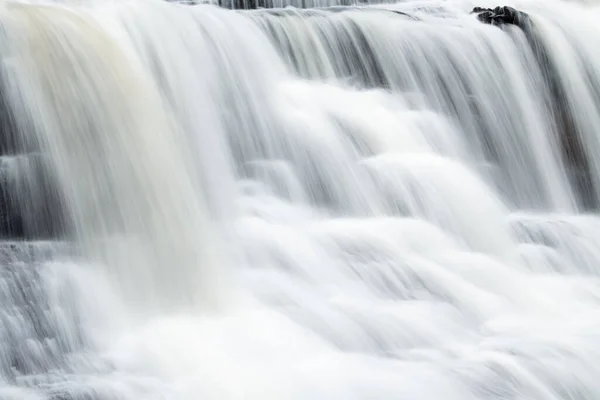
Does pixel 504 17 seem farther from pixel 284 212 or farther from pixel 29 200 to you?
pixel 29 200

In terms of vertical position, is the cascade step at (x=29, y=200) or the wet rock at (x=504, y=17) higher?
the wet rock at (x=504, y=17)

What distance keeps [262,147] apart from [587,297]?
2705 millimetres

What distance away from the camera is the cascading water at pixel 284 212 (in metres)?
5.40

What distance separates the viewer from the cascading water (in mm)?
5398

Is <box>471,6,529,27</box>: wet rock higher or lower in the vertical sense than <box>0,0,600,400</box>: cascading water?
higher

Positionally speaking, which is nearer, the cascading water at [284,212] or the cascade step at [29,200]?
the cascading water at [284,212]

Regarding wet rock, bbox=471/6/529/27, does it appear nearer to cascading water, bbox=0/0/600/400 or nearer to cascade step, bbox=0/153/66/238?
cascading water, bbox=0/0/600/400

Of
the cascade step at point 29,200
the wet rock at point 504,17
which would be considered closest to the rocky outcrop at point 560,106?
the wet rock at point 504,17

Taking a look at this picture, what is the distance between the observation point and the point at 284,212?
23.2ft

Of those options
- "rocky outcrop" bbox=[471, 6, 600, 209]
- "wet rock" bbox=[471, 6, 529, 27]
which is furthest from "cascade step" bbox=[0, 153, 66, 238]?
"wet rock" bbox=[471, 6, 529, 27]

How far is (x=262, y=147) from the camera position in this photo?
24.8ft

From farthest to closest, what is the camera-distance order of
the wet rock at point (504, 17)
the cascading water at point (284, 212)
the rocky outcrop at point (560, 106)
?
1. the wet rock at point (504, 17)
2. the rocky outcrop at point (560, 106)
3. the cascading water at point (284, 212)

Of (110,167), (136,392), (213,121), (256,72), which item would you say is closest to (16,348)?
(136,392)

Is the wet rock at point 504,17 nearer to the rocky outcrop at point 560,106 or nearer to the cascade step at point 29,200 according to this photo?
the rocky outcrop at point 560,106
